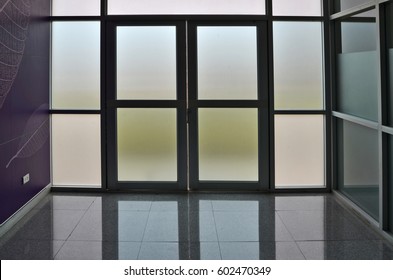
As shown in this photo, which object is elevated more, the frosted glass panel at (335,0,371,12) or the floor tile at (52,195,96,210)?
the frosted glass panel at (335,0,371,12)

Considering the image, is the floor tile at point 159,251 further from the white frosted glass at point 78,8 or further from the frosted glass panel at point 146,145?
the white frosted glass at point 78,8

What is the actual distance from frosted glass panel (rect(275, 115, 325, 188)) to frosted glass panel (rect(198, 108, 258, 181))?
0.33 m

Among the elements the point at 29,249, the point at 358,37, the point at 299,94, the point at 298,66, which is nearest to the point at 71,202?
the point at 29,249

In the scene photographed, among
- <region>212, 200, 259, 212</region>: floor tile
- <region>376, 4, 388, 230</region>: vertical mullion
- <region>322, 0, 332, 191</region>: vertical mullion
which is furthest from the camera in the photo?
<region>322, 0, 332, 191</region>: vertical mullion

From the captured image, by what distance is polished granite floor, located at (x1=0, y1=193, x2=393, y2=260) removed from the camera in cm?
412

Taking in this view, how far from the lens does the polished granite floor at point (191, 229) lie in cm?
412

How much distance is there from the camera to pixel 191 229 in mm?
4777

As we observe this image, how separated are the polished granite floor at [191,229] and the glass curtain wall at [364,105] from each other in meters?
0.31

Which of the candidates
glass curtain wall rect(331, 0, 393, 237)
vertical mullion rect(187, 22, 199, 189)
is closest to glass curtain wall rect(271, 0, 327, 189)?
glass curtain wall rect(331, 0, 393, 237)

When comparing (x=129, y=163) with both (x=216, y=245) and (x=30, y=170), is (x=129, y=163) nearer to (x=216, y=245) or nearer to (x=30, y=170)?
Result: (x=30, y=170)

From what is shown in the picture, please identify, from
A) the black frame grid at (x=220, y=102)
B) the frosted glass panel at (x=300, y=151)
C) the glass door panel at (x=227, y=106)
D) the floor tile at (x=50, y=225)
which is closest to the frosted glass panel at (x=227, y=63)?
the glass door panel at (x=227, y=106)

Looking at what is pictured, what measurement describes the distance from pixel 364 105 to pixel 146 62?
110 inches

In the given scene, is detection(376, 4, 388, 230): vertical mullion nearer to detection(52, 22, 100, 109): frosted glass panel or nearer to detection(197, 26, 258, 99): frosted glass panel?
detection(197, 26, 258, 99): frosted glass panel
